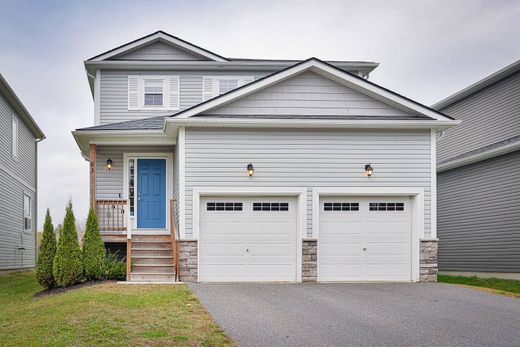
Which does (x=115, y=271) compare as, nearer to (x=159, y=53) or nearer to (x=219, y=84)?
(x=219, y=84)

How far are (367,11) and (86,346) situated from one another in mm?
15478

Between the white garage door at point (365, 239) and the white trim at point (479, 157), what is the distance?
4.27m

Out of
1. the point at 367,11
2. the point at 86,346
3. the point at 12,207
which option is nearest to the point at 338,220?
the point at 86,346

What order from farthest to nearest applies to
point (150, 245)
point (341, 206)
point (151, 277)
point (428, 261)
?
point (150, 245), point (341, 206), point (428, 261), point (151, 277)

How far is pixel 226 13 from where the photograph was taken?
18656mm

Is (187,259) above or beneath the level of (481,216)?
beneath

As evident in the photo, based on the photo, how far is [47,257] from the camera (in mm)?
11609

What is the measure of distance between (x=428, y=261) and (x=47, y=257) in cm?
898

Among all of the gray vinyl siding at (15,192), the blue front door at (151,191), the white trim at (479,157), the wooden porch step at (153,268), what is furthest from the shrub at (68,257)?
the white trim at (479,157)

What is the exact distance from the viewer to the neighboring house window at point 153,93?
16.1 meters

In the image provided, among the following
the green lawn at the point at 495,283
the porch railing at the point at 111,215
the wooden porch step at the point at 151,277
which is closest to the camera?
the wooden porch step at the point at 151,277

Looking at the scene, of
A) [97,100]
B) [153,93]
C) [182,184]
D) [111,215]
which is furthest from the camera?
[153,93]

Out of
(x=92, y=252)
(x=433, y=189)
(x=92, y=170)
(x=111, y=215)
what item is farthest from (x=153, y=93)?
(x=433, y=189)

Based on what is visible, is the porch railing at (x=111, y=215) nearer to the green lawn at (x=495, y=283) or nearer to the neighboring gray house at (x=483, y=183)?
the green lawn at (x=495, y=283)
